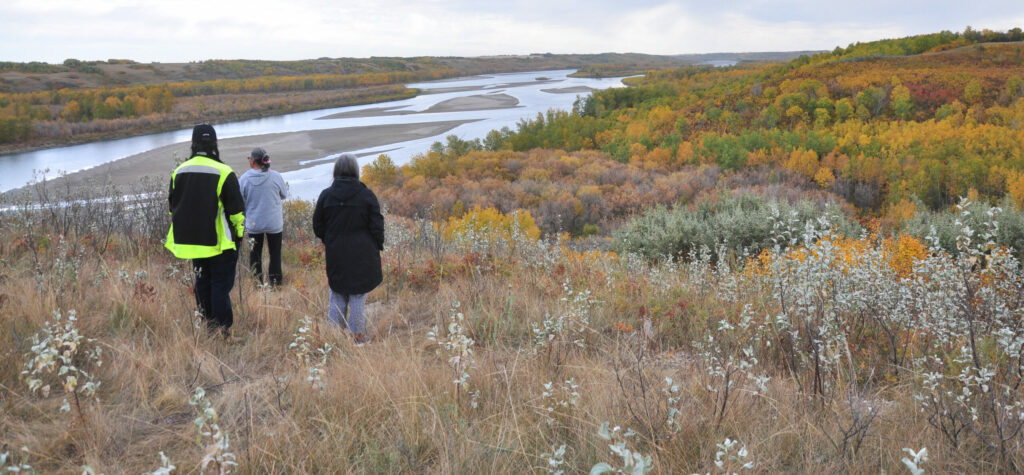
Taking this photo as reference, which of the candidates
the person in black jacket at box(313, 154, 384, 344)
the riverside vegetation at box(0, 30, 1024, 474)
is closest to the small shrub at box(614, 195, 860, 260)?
the riverside vegetation at box(0, 30, 1024, 474)

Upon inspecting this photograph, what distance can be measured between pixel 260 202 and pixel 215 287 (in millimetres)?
2236

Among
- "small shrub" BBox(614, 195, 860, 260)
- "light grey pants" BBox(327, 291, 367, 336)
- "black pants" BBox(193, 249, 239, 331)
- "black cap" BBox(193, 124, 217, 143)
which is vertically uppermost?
"black cap" BBox(193, 124, 217, 143)

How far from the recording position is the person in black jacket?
459 cm

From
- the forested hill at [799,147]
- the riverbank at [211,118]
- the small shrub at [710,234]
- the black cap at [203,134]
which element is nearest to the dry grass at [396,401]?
the black cap at [203,134]

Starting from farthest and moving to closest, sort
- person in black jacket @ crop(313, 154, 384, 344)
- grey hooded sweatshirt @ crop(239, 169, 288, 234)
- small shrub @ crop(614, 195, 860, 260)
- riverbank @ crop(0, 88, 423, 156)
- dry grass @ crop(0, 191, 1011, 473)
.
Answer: riverbank @ crop(0, 88, 423, 156)
small shrub @ crop(614, 195, 860, 260)
grey hooded sweatshirt @ crop(239, 169, 288, 234)
person in black jacket @ crop(313, 154, 384, 344)
dry grass @ crop(0, 191, 1011, 473)

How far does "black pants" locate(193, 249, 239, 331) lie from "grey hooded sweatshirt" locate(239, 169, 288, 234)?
198cm

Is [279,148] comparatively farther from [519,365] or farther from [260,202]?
[519,365]

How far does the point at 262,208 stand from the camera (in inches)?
251

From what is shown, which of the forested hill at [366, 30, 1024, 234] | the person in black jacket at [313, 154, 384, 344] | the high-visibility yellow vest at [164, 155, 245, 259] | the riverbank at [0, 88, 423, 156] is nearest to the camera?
the high-visibility yellow vest at [164, 155, 245, 259]

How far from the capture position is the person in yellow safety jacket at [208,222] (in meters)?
4.21

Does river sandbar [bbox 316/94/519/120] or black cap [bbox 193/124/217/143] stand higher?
river sandbar [bbox 316/94/519/120]

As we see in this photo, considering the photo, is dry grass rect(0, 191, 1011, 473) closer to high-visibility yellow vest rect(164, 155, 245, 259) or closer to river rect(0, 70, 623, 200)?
high-visibility yellow vest rect(164, 155, 245, 259)

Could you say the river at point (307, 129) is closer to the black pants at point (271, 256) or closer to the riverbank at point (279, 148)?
the riverbank at point (279, 148)

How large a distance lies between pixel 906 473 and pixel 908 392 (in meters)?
1.09
